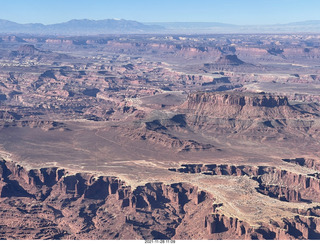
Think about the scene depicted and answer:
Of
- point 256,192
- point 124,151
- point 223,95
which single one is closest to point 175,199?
point 256,192

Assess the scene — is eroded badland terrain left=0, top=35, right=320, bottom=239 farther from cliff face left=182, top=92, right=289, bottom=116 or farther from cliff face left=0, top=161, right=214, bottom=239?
cliff face left=182, top=92, right=289, bottom=116

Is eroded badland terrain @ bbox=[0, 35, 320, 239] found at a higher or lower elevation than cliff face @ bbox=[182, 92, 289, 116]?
lower

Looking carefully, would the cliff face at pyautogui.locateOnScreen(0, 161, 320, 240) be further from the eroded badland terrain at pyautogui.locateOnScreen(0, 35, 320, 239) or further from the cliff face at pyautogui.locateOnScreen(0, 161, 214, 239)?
the eroded badland terrain at pyautogui.locateOnScreen(0, 35, 320, 239)

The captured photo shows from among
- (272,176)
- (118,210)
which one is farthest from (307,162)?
(118,210)

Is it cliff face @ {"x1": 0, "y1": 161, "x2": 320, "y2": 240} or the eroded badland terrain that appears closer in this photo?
cliff face @ {"x1": 0, "y1": 161, "x2": 320, "y2": 240}

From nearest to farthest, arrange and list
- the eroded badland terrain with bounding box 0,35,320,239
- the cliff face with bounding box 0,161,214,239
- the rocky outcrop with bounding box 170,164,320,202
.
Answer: the eroded badland terrain with bounding box 0,35,320,239 < the cliff face with bounding box 0,161,214,239 < the rocky outcrop with bounding box 170,164,320,202

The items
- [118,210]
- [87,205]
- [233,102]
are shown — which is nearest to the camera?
[118,210]

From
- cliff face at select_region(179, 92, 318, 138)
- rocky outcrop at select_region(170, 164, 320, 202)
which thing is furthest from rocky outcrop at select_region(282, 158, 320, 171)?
cliff face at select_region(179, 92, 318, 138)

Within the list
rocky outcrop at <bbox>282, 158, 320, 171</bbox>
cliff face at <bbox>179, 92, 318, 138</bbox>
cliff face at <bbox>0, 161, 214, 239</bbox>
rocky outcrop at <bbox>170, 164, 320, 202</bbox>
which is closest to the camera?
cliff face at <bbox>0, 161, 214, 239</bbox>

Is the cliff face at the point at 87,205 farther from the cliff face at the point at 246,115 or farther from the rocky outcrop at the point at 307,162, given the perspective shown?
the cliff face at the point at 246,115

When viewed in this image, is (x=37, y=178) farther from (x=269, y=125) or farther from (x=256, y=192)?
(x=269, y=125)

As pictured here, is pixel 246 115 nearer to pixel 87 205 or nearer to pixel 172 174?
pixel 172 174
